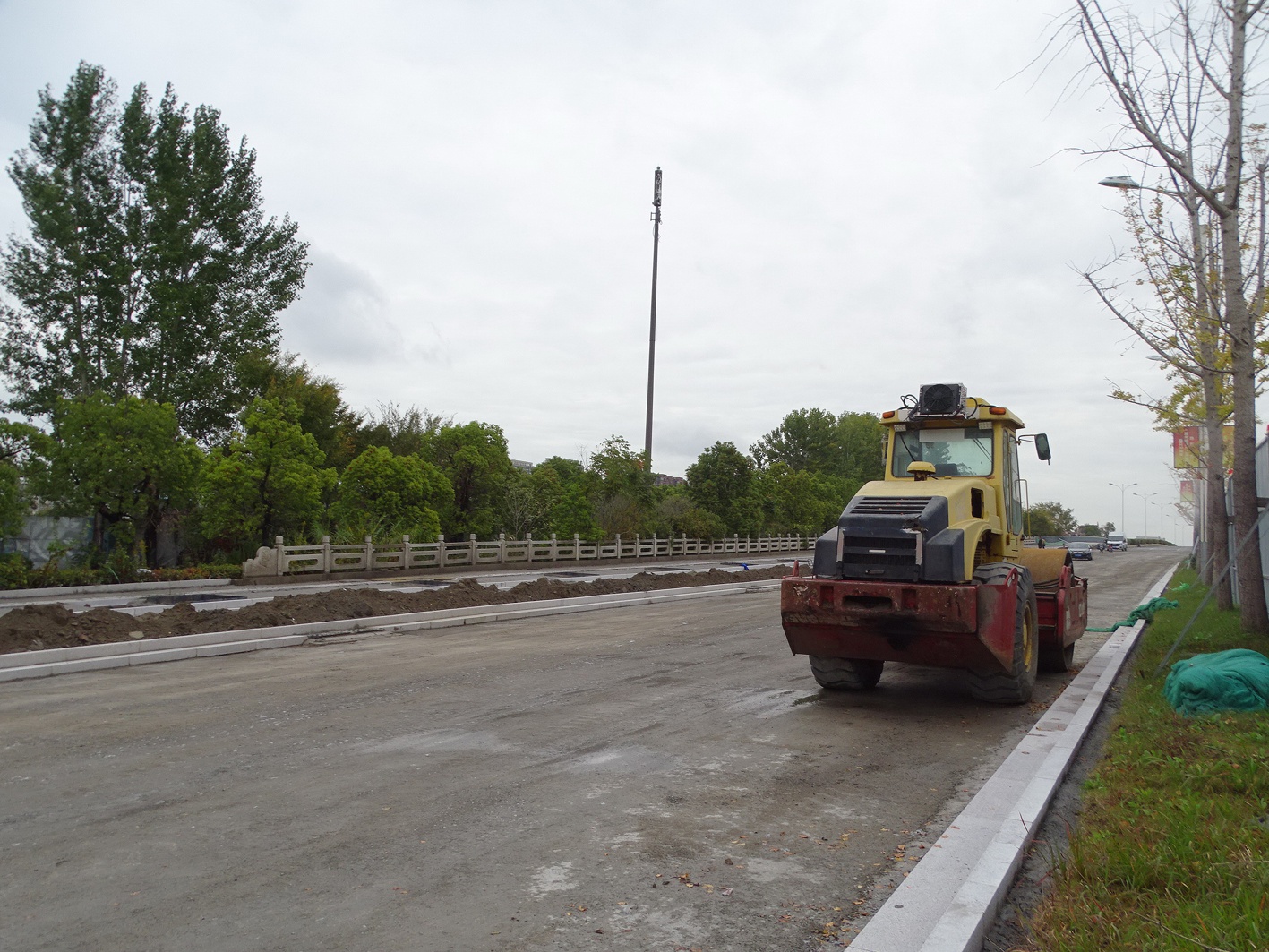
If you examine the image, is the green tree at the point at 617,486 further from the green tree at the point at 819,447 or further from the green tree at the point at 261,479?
the green tree at the point at 819,447

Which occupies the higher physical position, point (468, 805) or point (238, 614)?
point (238, 614)

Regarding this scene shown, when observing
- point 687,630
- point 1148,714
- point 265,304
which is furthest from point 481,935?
point 265,304

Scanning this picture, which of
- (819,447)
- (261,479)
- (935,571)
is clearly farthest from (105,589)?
(819,447)

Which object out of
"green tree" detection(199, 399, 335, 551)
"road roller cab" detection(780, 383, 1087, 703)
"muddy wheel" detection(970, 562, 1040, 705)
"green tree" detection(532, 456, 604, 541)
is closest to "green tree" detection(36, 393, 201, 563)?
"green tree" detection(199, 399, 335, 551)

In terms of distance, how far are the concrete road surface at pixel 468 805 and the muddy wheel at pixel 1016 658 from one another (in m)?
0.20

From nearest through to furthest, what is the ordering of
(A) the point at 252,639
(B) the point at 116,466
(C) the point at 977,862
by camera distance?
(C) the point at 977,862, (A) the point at 252,639, (B) the point at 116,466

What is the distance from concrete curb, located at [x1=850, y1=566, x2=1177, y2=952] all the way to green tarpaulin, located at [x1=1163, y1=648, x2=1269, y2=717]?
112cm

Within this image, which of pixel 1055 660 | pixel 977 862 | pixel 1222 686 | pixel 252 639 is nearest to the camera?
pixel 977 862

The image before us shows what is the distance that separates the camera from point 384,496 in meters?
34.7

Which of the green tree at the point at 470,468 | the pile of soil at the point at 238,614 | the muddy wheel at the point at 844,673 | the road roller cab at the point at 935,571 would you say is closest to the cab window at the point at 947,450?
the road roller cab at the point at 935,571

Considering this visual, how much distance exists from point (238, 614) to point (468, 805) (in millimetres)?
10687

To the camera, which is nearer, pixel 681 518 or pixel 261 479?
pixel 261 479

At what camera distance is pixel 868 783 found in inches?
247

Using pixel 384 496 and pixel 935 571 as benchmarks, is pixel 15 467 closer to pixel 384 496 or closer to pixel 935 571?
pixel 384 496
